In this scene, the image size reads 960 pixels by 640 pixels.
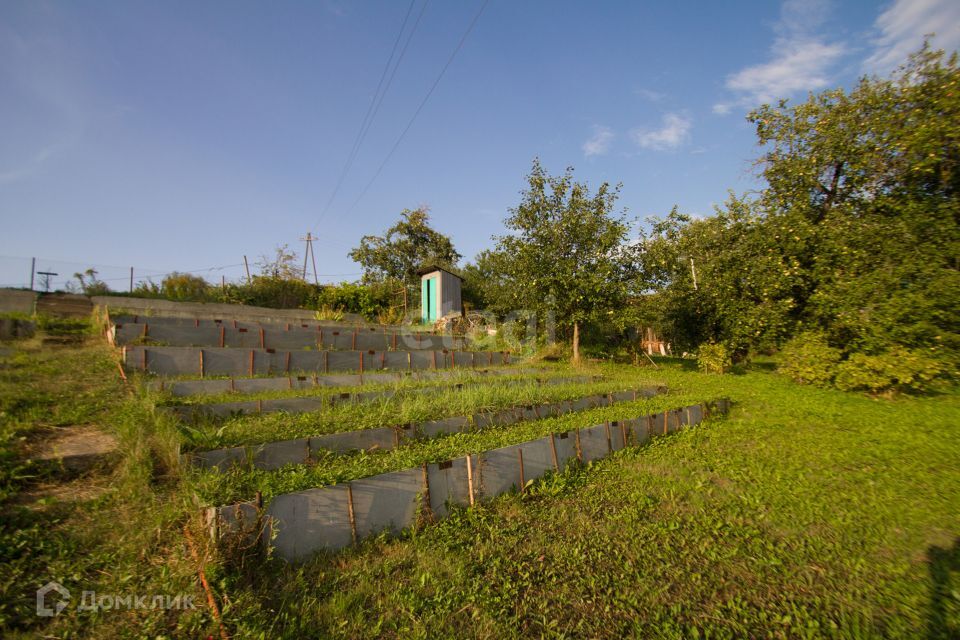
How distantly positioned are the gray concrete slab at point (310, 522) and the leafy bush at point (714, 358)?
11.0m

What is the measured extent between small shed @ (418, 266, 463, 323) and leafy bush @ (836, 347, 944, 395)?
1201 centimetres

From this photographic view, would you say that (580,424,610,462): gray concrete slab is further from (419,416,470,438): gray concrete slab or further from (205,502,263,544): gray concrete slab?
(205,502,263,544): gray concrete slab

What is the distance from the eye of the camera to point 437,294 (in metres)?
15.7

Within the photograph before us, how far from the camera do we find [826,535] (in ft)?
10.2

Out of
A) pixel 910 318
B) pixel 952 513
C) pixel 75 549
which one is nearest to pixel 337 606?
pixel 75 549

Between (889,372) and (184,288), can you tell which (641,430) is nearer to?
(889,372)

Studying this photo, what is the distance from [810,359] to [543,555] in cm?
892

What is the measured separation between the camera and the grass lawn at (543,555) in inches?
83.6

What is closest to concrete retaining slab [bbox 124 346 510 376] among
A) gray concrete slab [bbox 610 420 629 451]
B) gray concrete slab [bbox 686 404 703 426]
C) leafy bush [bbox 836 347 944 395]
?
gray concrete slab [bbox 610 420 629 451]

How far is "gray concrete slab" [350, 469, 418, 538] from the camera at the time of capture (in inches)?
113

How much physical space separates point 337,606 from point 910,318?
10.3 meters

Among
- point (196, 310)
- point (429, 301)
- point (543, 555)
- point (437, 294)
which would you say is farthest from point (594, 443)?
point (196, 310)

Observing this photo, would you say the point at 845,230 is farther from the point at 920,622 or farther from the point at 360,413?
the point at 360,413

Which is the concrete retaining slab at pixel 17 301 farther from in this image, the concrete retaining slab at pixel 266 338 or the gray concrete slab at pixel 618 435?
the gray concrete slab at pixel 618 435
